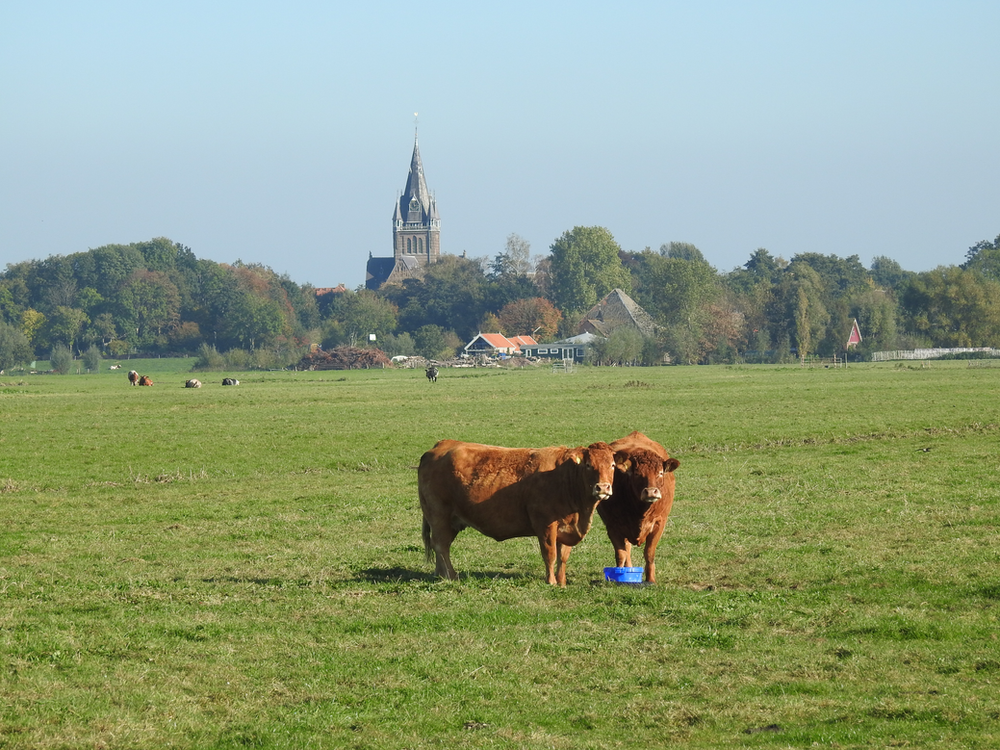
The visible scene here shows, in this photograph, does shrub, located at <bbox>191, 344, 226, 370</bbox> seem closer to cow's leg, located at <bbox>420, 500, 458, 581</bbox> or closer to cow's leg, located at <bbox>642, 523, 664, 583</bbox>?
cow's leg, located at <bbox>420, 500, 458, 581</bbox>

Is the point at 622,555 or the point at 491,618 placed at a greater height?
the point at 622,555

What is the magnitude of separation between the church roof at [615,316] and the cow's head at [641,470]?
147 metres

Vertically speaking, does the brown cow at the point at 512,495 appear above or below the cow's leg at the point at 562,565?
above

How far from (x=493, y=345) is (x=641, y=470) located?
14774 cm

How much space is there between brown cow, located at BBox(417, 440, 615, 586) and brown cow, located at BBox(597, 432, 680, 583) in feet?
1.54

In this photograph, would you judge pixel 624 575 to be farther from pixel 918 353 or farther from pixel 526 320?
pixel 526 320

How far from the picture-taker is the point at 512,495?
13.8m

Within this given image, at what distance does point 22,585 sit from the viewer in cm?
1384

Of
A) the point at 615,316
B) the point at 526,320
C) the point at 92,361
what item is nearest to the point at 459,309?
the point at 526,320

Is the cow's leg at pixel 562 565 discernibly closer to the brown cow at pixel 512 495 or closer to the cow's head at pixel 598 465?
the brown cow at pixel 512 495

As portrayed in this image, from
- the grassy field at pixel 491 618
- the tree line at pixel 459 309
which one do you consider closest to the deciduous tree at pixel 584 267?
the tree line at pixel 459 309

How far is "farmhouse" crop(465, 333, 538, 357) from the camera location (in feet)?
524

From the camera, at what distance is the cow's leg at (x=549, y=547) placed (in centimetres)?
1340

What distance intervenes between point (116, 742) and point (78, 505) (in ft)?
49.3
